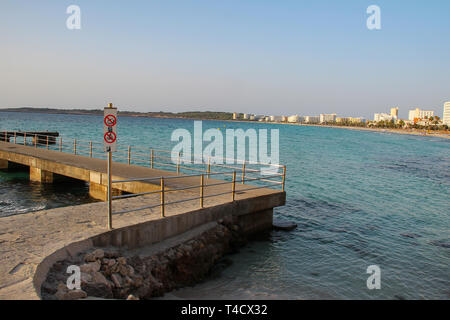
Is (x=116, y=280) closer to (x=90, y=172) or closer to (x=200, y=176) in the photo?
(x=90, y=172)

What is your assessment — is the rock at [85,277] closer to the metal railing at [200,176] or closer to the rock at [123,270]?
the rock at [123,270]

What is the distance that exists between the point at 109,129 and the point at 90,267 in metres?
2.51

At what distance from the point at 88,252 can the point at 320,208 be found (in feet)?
43.2

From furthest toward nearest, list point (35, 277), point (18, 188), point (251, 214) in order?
point (18, 188)
point (251, 214)
point (35, 277)

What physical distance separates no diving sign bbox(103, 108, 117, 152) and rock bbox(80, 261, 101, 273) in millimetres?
2086

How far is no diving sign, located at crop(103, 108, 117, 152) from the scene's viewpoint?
6.61 metres

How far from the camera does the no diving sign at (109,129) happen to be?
6613 mm

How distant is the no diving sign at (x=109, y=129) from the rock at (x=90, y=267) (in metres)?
2.09

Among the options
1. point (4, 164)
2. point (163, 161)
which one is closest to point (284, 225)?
point (4, 164)

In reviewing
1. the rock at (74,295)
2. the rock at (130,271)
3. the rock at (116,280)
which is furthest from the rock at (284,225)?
the rock at (74,295)

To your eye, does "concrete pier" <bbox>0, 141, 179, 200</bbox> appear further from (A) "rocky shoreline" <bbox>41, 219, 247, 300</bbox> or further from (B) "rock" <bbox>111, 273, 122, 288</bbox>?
(B) "rock" <bbox>111, 273, 122, 288</bbox>

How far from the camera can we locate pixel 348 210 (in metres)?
17.4
